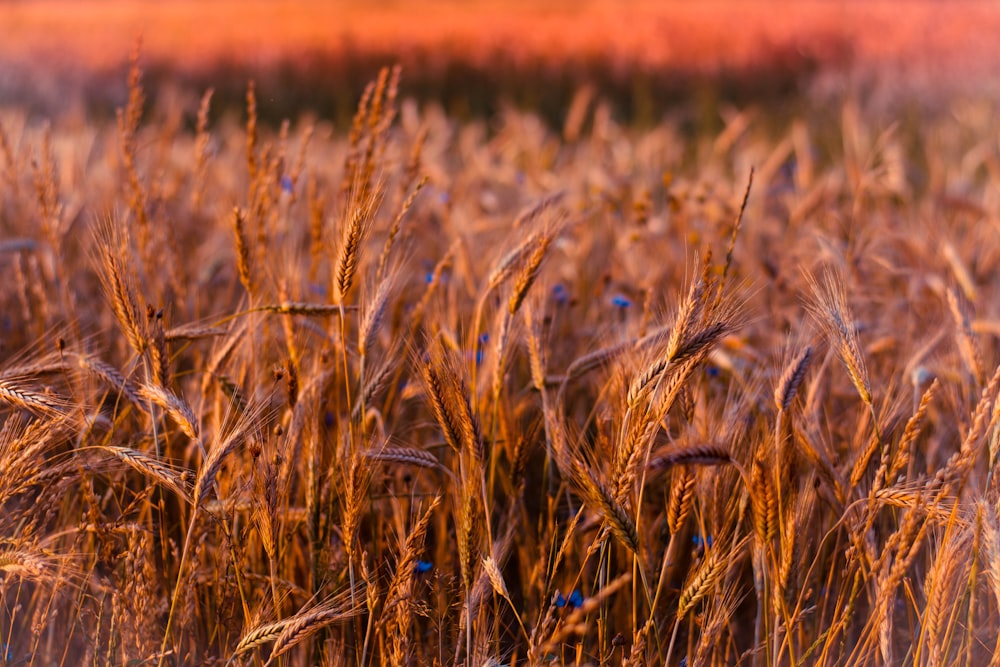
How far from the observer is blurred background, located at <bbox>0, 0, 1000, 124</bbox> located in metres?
11.0

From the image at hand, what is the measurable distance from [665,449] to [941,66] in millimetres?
12362

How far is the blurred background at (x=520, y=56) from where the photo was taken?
11.0 meters

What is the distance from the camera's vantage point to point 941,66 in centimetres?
1169

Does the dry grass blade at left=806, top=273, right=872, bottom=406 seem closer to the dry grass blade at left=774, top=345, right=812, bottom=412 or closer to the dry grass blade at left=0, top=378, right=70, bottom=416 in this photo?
the dry grass blade at left=774, top=345, right=812, bottom=412

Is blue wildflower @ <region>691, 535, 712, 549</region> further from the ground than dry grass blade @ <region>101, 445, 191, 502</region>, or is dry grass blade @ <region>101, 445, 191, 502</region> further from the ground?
dry grass blade @ <region>101, 445, 191, 502</region>

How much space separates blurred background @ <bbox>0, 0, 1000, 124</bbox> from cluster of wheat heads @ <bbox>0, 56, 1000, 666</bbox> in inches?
303

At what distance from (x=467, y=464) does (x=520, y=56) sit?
37.7 feet

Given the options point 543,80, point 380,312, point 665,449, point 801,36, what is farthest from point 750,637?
point 801,36

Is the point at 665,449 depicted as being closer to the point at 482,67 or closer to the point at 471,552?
the point at 471,552

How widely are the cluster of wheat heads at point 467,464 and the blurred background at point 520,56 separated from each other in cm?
769

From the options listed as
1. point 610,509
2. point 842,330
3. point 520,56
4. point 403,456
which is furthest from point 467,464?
point 520,56

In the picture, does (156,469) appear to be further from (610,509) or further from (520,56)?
(520,56)

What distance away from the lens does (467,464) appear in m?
1.62

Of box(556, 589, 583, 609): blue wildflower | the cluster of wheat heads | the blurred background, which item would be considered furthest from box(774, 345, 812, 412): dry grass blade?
the blurred background
